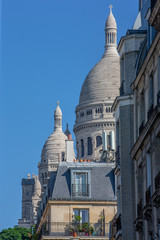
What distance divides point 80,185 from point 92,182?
28.7 inches

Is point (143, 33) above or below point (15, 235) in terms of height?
below

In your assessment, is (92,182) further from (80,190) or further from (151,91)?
(151,91)

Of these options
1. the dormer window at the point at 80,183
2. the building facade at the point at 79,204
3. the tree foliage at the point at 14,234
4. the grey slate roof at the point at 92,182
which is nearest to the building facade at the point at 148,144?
the building facade at the point at 79,204

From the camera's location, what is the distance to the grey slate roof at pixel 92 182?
162 ft

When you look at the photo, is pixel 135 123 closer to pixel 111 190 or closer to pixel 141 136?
pixel 141 136

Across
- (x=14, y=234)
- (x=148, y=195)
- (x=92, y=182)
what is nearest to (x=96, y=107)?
(x=14, y=234)

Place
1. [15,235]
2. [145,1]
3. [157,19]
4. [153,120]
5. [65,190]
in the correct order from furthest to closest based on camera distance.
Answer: [15,235], [65,190], [145,1], [153,120], [157,19]

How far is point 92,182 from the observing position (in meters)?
49.9

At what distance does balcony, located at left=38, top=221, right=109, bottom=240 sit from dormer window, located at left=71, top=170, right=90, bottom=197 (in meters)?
1.52

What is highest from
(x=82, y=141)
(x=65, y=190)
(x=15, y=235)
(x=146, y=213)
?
(x=82, y=141)

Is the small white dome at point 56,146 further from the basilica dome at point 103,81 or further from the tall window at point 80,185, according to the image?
the tall window at point 80,185

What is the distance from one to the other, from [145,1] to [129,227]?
333 inches

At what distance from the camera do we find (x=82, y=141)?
542 ft

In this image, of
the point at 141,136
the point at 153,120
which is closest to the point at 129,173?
the point at 141,136
